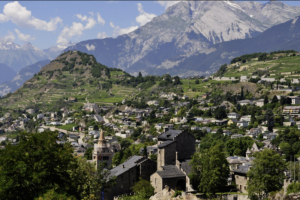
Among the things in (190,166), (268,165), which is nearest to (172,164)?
(190,166)

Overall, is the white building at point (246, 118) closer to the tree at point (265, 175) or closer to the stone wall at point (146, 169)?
the stone wall at point (146, 169)

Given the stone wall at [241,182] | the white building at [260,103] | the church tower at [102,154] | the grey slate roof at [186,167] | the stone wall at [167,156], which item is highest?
the white building at [260,103]

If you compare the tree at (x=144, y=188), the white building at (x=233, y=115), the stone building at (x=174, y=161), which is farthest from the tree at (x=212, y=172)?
the white building at (x=233, y=115)

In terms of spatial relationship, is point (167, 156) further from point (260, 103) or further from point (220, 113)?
point (260, 103)

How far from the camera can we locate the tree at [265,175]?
55.6m

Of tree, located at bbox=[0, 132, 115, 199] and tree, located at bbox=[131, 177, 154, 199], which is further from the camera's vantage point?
tree, located at bbox=[131, 177, 154, 199]

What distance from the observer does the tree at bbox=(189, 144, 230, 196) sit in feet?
200

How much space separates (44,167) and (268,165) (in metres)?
31.0

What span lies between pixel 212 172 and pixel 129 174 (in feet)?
56.4

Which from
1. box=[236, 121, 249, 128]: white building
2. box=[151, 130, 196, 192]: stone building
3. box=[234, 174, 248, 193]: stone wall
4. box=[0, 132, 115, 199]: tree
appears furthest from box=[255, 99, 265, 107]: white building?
box=[0, 132, 115, 199]: tree

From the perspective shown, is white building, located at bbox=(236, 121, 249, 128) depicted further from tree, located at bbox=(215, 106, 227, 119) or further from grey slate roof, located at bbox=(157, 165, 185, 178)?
grey slate roof, located at bbox=(157, 165, 185, 178)

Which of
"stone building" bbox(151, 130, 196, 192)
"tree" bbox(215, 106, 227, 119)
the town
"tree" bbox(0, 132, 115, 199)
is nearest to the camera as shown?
"tree" bbox(0, 132, 115, 199)

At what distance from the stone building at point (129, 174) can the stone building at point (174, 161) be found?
2.24 metres

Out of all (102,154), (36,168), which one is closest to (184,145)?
(36,168)
